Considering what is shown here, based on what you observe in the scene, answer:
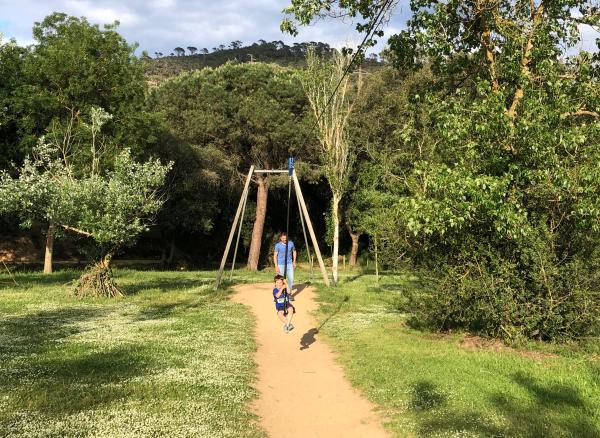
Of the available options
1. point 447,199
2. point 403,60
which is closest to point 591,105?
point 447,199

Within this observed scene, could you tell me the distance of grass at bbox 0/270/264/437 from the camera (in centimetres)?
615

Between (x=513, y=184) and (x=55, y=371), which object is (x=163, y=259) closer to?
(x=55, y=371)

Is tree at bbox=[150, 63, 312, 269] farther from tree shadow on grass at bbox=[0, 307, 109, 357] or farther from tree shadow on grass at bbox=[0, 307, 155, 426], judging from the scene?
tree shadow on grass at bbox=[0, 307, 155, 426]

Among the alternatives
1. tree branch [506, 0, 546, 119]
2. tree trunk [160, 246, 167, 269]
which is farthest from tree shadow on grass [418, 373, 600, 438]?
tree trunk [160, 246, 167, 269]

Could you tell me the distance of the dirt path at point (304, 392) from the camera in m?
6.64

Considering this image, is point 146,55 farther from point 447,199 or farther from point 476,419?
point 476,419

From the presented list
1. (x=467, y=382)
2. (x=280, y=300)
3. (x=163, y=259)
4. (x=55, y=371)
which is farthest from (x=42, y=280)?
(x=467, y=382)

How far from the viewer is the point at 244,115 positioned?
3238 centimetres

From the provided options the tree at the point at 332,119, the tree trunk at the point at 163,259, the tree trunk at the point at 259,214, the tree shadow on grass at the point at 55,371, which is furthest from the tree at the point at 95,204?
the tree trunk at the point at 163,259

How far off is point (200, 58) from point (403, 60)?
141 metres

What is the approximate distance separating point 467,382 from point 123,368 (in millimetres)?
5462

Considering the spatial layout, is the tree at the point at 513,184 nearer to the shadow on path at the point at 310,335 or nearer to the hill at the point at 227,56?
the shadow on path at the point at 310,335

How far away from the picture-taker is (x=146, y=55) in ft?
95.4

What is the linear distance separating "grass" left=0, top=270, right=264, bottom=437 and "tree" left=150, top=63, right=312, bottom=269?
60.9 ft
